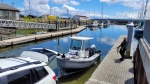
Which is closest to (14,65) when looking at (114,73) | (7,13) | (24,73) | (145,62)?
(24,73)

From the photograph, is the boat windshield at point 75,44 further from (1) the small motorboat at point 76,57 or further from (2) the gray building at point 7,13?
(2) the gray building at point 7,13

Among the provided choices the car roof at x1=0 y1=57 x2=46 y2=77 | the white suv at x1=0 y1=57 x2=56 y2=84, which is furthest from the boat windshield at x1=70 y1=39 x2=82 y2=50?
the car roof at x1=0 y1=57 x2=46 y2=77

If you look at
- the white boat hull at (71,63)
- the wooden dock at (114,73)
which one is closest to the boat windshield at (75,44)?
the white boat hull at (71,63)

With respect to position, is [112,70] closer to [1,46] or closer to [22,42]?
[1,46]

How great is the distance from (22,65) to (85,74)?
356 inches

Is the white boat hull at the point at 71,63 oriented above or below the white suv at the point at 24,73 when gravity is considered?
below

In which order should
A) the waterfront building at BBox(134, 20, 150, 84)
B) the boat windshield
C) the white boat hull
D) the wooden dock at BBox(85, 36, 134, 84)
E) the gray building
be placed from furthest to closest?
1. the gray building
2. the boat windshield
3. the white boat hull
4. the wooden dock at BBox(85, 36, 134, 84)
5. the waterfront building at BBox(134, 20, 150, 84)

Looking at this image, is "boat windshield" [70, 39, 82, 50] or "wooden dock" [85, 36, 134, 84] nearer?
"wooden dock" [85, 36, 134, 84]

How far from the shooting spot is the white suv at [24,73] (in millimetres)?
4414

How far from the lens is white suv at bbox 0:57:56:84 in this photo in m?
4.41

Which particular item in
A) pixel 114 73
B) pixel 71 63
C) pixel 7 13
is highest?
pixel 7 13

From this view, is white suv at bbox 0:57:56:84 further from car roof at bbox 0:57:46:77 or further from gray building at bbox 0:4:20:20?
gray building at bbox 0:4:20:20

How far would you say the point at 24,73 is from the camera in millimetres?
4883

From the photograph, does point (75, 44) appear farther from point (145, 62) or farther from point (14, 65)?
point (14, 65)
